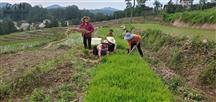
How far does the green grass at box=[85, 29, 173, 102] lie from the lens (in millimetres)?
8859

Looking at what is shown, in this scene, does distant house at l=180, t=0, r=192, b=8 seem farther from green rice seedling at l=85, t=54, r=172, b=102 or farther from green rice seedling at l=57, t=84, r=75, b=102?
green rice seedling at l=57, t=84, r=75, b=102

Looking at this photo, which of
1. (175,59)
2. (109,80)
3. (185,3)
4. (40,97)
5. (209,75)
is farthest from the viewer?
(185,3)

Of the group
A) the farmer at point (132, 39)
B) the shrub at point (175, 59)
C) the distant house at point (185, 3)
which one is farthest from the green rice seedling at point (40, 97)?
the distant house at point (185, 3)

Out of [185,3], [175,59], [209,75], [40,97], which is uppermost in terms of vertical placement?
[185,3]

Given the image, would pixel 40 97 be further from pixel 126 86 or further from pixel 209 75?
pixel 209 75

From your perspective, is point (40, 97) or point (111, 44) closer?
point (40, 97)

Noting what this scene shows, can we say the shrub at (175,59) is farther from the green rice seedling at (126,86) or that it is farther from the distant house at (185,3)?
the distant house at (185,3)

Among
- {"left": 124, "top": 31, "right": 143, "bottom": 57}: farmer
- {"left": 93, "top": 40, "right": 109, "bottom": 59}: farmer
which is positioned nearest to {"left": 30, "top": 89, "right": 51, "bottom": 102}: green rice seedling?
{"left": 93, "top": 40, "right": 109, "bottom": 59}: farmer

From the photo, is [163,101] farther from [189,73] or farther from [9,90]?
[189,73]

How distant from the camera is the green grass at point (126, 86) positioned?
29.1ft

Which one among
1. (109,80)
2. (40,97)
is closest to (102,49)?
(109,80)

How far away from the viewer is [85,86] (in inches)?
429

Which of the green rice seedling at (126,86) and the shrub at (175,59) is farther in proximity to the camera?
the shrub at (175,59)

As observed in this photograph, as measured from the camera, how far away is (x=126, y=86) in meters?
10.2
